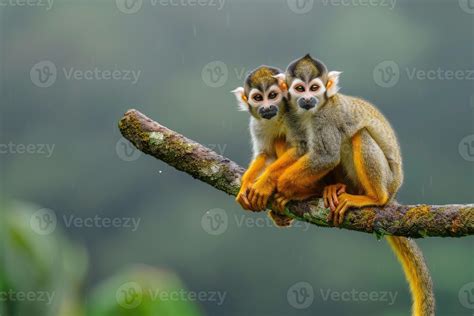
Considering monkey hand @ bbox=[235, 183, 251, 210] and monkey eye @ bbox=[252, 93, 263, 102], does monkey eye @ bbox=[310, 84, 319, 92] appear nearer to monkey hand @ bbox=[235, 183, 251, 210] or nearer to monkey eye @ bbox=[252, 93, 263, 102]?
monkey eye @ bbox=[252, 93, 263, 102]

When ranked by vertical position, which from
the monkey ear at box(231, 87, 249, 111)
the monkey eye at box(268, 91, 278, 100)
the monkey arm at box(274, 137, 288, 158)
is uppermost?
the monkey eye at box(268, 91, 278, 100)

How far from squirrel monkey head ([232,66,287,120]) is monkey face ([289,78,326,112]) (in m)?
0.11

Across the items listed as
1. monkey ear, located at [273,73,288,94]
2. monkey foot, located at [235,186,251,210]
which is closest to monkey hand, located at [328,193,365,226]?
monkey foot, located at [235,186,251,210]

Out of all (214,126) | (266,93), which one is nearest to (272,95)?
(266,93)

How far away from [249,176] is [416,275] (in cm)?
146

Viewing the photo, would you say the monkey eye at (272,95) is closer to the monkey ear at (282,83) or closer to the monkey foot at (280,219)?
the monkey ear at (282,83)

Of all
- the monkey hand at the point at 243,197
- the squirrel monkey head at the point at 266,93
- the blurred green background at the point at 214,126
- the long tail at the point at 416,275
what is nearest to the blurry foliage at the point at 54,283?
the monkey hand at the point at 243,197

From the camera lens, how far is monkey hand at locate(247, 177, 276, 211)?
6.12 meters

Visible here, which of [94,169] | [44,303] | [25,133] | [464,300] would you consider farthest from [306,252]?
[44,303]

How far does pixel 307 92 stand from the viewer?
245 inches

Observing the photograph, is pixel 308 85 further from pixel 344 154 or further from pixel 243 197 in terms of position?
pixel 243 197

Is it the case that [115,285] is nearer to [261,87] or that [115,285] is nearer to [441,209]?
[261,87]

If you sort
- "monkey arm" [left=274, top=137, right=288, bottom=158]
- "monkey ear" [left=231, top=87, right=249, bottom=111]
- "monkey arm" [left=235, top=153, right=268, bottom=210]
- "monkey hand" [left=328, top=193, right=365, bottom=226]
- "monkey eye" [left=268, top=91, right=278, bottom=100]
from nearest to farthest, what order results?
"monkey hand" [left=328, top=193, right=365, bottom=226], "monkey arm" [left=235, top=153, right=268, bottom=210], "monkey eye" [left=268, top=91, right=278, bottom=100], "monkey arm" [left=274, top=137, right=288, bottom=158], "monkey ear" [left=231, top=87, right=249, bottom=111]

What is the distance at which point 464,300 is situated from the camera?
25.0m
